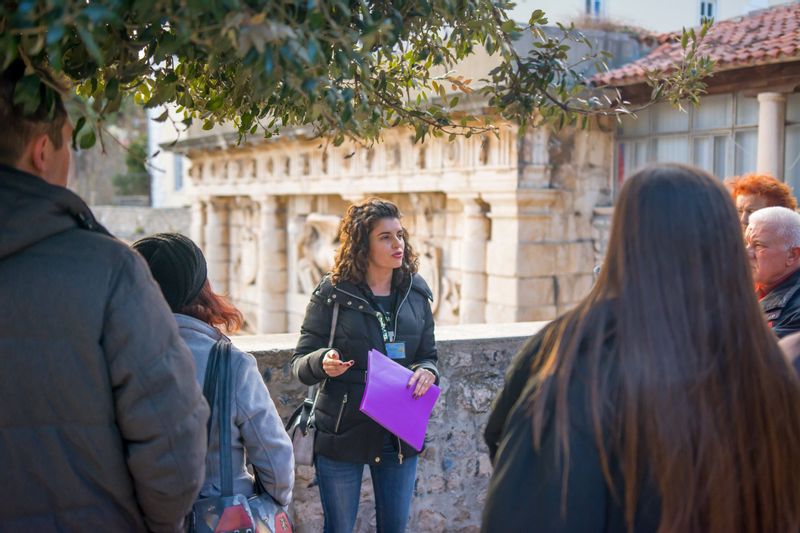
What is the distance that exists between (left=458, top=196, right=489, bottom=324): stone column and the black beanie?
30.6 feet

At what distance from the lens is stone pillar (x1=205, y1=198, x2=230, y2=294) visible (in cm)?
2080

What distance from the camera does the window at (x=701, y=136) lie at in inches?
407

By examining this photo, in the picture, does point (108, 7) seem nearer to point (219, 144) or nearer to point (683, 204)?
point (683, 204)

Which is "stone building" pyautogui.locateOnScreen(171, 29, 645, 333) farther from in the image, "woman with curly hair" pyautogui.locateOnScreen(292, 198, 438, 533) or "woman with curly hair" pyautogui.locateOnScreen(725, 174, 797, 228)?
"woman with curly hair" pyautogui.locateOnScreen(292, 198, 438, 533)

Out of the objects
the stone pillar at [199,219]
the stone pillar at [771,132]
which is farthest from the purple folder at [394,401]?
the stone pillar at [199,219]

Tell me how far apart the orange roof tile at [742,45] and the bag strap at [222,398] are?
22.0 feet

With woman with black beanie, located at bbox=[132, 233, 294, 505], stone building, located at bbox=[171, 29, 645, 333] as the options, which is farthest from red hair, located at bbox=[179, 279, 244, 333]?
stone building, located at bbox=[171, 29, 645, 333]

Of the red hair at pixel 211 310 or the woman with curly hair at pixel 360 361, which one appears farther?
the woman with curly hair at pixel 360 361

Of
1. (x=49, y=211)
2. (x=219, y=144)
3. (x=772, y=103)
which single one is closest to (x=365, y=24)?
(x=49, y=211)

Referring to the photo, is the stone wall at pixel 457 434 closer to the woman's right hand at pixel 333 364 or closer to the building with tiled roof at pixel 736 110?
the woman's right hand at pixel 333 364

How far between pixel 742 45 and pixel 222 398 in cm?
920

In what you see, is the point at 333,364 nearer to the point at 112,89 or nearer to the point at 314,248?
the point at 112,89

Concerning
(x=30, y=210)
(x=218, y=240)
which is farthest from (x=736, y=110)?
(x=218, y=240)

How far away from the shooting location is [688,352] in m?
1.66
